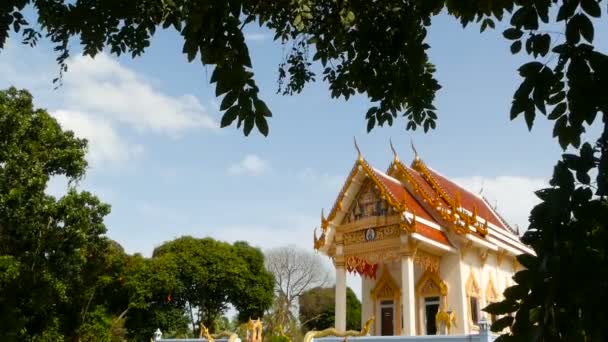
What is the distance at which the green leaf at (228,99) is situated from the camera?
238 centimetres

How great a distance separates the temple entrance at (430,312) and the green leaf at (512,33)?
44.3ft

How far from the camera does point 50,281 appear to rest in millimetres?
13281

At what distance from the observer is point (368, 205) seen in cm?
1468

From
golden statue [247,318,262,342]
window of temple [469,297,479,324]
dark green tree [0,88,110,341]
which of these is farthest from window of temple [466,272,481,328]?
dark green tree [0,88,110,341]

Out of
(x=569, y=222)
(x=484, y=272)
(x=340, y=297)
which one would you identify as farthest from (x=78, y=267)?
(x=569, y=222)

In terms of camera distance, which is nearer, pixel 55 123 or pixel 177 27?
pixel 177 27

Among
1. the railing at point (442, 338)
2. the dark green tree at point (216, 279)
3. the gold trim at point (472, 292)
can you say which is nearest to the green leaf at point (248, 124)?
the railing at point (442, 338)

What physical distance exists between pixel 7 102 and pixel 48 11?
393 inches

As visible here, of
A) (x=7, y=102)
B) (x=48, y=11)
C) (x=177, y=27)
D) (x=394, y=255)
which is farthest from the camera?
(x=394, y=255)

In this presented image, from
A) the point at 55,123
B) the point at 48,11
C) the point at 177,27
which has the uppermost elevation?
the point at 55,123

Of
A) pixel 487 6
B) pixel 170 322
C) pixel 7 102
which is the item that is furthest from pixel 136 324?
pixel 487 6

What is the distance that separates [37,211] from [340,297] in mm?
7115

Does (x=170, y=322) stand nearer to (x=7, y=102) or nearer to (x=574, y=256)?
(x=7, y=102)

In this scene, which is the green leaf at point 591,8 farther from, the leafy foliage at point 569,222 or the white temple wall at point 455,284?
the white temple wall at point 455,284
